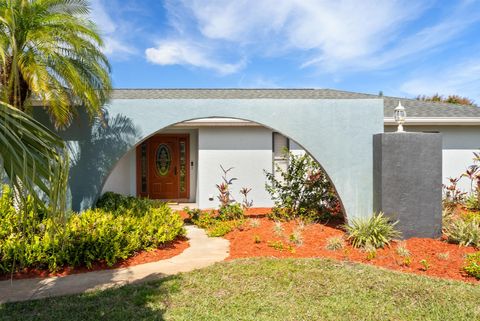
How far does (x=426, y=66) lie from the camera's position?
15898 mm

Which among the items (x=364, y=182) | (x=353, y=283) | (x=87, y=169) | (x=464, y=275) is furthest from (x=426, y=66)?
(x=87, y=169)

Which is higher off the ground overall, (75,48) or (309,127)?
(75,48)

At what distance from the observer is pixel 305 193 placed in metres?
9.39

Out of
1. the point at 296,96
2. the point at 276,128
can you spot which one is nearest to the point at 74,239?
the point at 276,128

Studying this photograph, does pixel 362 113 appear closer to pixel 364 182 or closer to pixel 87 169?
pixel 364 182

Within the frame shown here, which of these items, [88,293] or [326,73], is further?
[326,73]

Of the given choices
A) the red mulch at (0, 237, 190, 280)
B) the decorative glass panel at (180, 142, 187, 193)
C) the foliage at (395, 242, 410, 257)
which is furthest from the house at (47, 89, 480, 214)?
the red mulch at (0, 237, 190, 280)

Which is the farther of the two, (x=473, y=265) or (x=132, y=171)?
(x=132, y=171)

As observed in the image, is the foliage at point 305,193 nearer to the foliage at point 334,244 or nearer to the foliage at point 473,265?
the foliage at point 334,244

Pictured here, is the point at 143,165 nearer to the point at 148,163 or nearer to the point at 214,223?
the point at 148,163

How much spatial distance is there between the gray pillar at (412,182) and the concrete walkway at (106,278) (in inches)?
148

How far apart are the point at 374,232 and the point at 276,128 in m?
3.06

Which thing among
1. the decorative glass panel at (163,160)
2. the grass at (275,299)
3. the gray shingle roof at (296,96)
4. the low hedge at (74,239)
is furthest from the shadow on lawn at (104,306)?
the decorative glass panel at (163,160)

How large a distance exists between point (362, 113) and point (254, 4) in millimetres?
4955
